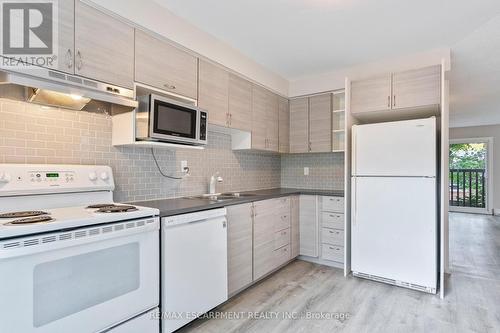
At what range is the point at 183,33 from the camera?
91.3 inches

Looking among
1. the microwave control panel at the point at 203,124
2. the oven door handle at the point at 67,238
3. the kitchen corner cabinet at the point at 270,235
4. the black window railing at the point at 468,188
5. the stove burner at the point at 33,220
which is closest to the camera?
the oven door handle at the point at 67,238

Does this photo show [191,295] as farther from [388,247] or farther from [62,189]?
[388,247]

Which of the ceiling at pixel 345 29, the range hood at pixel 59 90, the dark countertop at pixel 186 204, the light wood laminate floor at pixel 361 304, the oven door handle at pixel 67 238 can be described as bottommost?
the light wood laminate floor at pixel 361 304

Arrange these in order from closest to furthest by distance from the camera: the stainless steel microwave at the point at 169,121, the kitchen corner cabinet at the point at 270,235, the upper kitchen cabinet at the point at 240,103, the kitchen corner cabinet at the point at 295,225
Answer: the stainless steel microwave at the point at 169,121 < the kitchen corner cabinet at the point at 270,235 < the upper kitchen cabinet at the point at 240,103 < the kitchen corner cabinet at the point at 295,225

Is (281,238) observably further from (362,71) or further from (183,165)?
(362,71)

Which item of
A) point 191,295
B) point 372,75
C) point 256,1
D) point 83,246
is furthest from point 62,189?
point 372,75

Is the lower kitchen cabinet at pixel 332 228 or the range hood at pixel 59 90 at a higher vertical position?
the range hood at pixel 59 90

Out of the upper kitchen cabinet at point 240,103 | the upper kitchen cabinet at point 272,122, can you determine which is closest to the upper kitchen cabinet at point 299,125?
the upper kitchen cabinet at point 272,122

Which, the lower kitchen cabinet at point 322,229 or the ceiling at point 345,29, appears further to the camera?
the lower kitchen cabinet at point 322,229

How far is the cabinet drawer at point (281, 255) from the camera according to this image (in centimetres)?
305

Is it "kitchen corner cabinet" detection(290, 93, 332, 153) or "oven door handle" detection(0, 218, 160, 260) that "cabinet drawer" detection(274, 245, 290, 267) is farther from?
"oven door handle" detection(0, 218, 160, 260)

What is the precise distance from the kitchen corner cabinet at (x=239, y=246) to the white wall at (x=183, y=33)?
1451 mm

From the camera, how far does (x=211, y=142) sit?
3.03 meters

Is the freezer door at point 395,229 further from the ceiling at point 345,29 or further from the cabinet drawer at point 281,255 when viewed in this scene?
the ceiling at point 345,29
